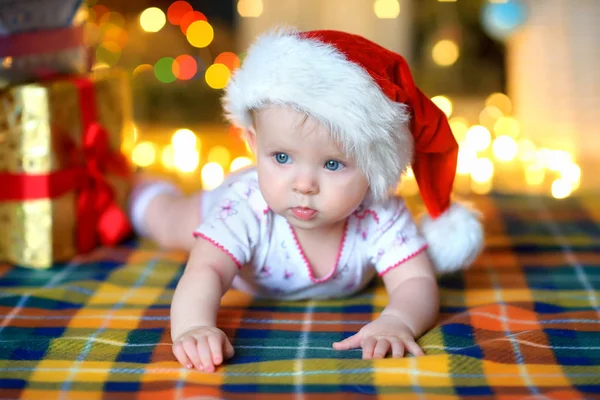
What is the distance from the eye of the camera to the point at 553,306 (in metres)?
1.23

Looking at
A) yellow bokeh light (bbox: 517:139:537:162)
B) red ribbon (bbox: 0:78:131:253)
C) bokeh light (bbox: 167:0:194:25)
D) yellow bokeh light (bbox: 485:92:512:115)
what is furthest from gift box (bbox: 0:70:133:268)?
yellow bokeh light (bbox: 485:92:512:115)

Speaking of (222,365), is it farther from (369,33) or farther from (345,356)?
(369,33)

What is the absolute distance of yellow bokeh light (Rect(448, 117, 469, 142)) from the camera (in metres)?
2.44

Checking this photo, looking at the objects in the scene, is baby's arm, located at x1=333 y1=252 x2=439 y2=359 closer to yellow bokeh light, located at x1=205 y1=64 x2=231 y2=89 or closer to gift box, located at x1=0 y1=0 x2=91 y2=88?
gift box, located at x1=0 y1=0 x2=91 y2=88

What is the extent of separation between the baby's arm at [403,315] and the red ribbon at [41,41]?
782mm

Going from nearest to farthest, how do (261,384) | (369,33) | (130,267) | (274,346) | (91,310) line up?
(261,384) → (274,346) → (91,310) → (130,267) → (369,33)

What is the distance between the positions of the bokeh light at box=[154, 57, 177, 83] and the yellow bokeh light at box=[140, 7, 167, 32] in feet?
0.39

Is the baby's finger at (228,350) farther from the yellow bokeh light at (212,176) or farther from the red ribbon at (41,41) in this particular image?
the yellow bokeh light at (212,176)

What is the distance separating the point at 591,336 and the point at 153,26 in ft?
6.89

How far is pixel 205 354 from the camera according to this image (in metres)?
0.98

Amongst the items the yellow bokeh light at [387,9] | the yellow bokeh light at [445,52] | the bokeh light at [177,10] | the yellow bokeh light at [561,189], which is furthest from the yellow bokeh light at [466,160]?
the bokeh light at [177,10]

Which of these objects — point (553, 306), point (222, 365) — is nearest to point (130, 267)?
point (222, 365)

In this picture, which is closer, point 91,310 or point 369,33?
point 91,310

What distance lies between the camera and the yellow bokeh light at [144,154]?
2293mm
